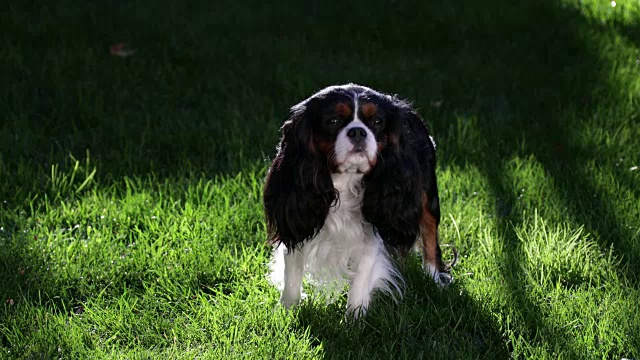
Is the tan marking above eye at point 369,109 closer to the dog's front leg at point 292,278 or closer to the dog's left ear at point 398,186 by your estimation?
the dog's left ear at point 398,186

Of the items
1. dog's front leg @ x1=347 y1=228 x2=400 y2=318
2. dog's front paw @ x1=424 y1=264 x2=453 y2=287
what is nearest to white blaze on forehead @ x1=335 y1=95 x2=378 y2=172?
dog's front leg @ x1=347 y1=228 x2=400 y2=318

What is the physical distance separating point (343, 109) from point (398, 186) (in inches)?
16.9

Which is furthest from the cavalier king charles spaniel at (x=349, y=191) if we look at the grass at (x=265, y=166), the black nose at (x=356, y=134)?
the grass at (x=265, y=166)

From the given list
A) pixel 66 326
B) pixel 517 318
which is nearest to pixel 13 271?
pixel 66 326

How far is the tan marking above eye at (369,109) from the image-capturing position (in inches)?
121

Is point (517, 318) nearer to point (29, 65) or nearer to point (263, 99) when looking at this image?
point (263, 99)

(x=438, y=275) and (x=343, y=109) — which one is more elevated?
(x=343, y=109)

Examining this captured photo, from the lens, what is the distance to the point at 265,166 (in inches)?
188

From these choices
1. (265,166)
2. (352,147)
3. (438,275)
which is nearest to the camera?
(352,147)

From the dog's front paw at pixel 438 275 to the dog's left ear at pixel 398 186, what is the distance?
237mm

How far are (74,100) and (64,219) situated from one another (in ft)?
5.34

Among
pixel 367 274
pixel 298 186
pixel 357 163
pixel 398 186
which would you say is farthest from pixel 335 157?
pixel 367 274

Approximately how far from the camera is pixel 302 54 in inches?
266

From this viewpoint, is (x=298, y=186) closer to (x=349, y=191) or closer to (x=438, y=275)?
(x=349, y=191)
